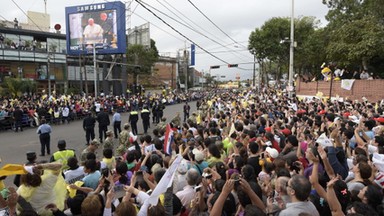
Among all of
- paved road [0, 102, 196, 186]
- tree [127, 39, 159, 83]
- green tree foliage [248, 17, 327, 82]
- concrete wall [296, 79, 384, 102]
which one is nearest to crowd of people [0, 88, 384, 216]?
paved road [0, 102, 196, 186]

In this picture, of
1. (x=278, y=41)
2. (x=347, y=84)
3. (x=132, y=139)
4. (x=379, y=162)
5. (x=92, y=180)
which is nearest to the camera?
(x=379, y=162)

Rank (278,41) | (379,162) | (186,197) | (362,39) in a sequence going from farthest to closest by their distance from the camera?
(278,41), (362,39), (379,162), (186,197)

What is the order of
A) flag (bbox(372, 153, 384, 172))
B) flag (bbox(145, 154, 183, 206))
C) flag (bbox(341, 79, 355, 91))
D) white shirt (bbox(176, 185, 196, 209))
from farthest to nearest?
flag (bbox(341, 79, 355, 91)) < flag (bbox(372, 153, 384, 172)) < white shirt (bbox(176, 185, 196, 209)) < flag (bbox(145, 154, 183, 206))

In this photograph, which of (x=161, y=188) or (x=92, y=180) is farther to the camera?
(x=92, y=180)

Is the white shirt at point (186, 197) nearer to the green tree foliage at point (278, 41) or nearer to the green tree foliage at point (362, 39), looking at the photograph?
the green tree foliage at point (362, 39)

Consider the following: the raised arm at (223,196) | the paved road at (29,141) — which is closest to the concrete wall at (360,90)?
the paved road at (29,141)

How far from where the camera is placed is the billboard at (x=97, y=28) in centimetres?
3638

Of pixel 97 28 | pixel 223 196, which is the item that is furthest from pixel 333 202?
pixel 97 28

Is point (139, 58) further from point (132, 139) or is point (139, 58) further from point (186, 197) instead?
point (186, 197)

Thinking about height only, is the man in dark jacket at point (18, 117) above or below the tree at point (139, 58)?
below

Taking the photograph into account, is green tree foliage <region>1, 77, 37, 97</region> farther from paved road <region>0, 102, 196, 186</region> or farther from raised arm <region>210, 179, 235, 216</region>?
raised arm <region>210, 179, 235, 216</region>

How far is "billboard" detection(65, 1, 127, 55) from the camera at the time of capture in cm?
3638

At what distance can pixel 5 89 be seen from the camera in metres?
30.4

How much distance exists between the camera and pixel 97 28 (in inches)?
1453
